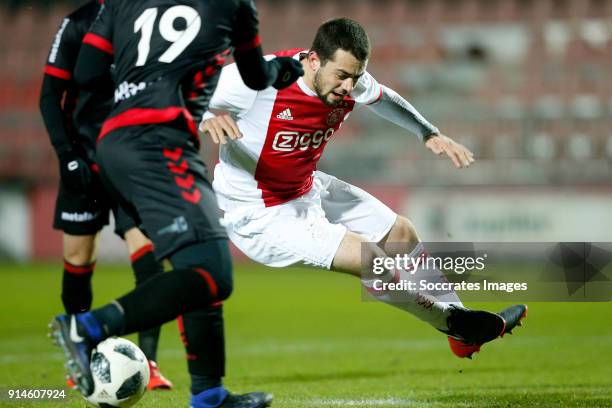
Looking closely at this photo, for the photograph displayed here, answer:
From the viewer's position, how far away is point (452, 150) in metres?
5.04

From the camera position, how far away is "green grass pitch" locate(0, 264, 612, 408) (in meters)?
5.09

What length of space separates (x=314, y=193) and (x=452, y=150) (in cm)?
94

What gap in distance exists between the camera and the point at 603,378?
5.83m

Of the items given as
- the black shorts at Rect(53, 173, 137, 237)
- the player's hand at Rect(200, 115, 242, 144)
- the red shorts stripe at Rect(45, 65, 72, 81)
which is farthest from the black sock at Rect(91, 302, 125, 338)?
the black shorts at Rect(53, 173, 137, 237)

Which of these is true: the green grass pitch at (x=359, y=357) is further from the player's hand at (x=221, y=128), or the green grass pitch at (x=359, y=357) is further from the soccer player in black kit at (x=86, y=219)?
the player's hand at (x=221, y=128)

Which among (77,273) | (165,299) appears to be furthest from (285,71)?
(77,273)

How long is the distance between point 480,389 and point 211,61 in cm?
277

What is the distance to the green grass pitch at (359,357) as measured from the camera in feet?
16.7

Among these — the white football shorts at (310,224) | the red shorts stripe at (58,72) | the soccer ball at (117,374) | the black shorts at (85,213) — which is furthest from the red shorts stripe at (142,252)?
the soccer ball at (117,374)

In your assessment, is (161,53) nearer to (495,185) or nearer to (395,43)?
(495,185)

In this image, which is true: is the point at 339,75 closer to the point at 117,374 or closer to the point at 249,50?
the point at 249,50

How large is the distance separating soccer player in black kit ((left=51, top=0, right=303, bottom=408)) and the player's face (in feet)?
2.87

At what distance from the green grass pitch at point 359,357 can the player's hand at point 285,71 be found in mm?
1718

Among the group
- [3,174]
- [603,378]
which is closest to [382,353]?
[603,378]
